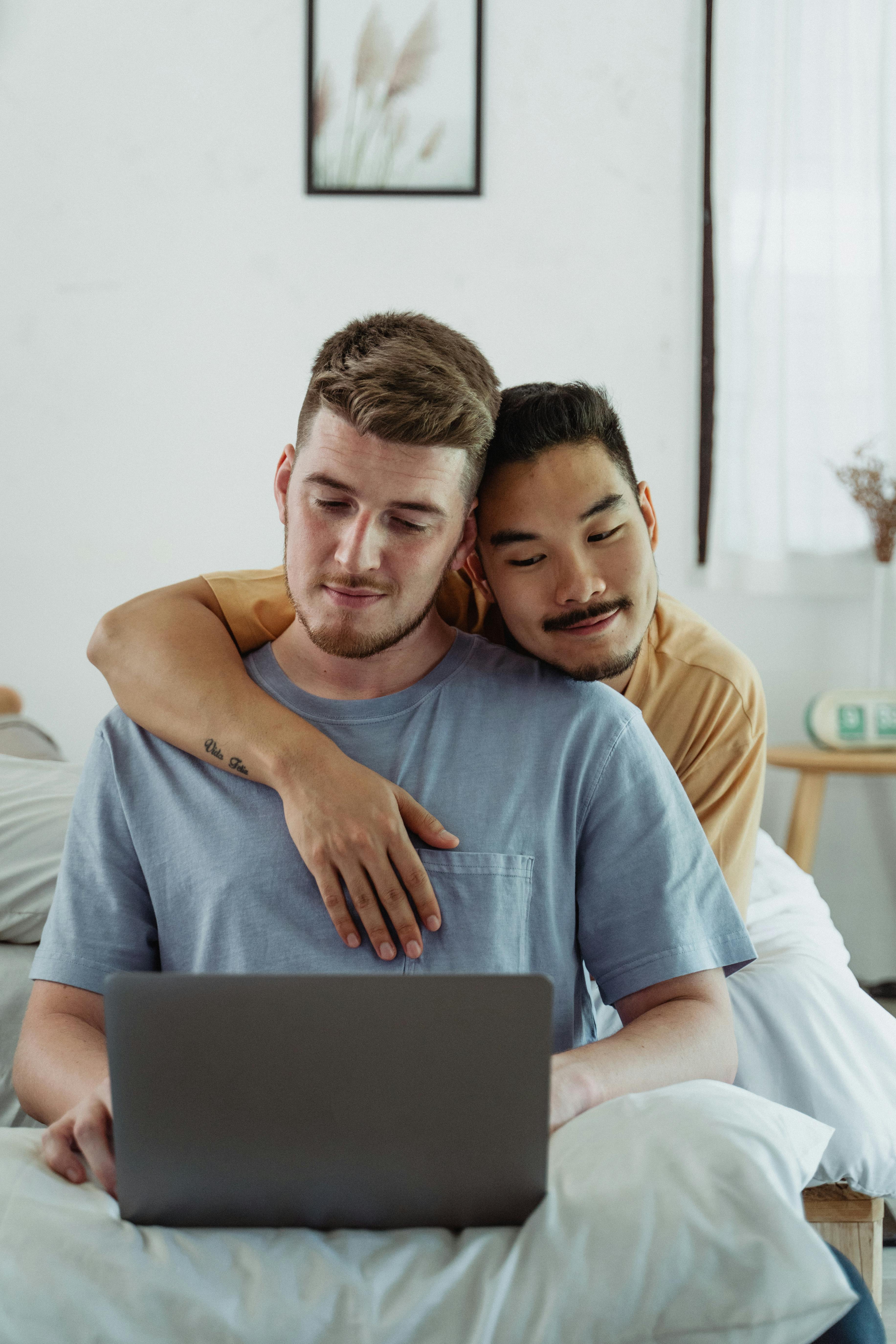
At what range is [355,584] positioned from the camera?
3.23ft

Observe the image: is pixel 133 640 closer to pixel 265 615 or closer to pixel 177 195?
pixel 265 615

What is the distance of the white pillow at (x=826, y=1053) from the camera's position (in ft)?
3.47

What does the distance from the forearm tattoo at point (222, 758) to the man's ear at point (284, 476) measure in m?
0.23

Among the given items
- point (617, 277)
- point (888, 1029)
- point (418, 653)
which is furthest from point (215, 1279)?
point (617, 277)

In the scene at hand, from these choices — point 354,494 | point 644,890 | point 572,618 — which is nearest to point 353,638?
point 354,494

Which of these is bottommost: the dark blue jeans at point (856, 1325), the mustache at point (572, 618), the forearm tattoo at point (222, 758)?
the dark blue jeans at point (856, 1325)

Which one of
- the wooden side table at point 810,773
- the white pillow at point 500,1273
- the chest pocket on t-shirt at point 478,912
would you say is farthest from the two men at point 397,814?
the wooden side table at point 810,773

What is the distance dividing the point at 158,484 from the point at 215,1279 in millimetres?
2231

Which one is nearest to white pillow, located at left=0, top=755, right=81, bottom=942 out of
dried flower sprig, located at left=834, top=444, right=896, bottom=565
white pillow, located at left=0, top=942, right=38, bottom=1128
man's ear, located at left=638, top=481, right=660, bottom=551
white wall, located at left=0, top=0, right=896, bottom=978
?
white pillow, located at left=0, top=942, right=38, bottom=1128

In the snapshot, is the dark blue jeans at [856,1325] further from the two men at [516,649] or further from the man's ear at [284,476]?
the man's ear at [284,476]

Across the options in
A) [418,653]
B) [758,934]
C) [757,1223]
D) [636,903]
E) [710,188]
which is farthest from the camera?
[710,188]

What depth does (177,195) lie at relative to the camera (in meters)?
2.58

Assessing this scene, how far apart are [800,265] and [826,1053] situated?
6.70ft

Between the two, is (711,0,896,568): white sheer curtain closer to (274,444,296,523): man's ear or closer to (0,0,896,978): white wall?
(0,0,896,978): white wall
